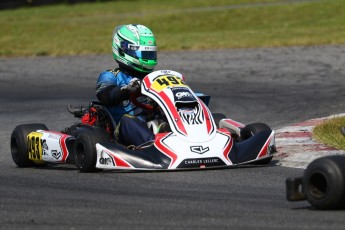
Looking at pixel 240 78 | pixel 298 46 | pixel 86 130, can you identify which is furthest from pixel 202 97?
pixel 298 46

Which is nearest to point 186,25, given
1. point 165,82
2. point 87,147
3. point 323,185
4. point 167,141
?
point 165,82

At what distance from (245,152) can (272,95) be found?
19.1ft

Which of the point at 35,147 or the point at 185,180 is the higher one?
the point at 185,180

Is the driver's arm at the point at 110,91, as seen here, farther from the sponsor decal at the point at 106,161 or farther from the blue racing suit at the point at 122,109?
the sponsor decal at the point at 106,161

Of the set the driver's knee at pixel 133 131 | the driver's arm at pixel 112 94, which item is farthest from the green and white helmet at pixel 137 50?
the driver's knee at pixel 133 131

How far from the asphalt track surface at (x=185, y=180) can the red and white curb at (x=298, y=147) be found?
29 centimetres

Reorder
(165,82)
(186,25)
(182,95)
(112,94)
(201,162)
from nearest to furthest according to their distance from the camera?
(201,162) < (182,95) < (165,82) < (112,94) < (186,25)

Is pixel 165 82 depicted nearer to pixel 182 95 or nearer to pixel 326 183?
pixel 182 95

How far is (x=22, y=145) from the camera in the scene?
920 cm

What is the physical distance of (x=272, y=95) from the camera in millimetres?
13984

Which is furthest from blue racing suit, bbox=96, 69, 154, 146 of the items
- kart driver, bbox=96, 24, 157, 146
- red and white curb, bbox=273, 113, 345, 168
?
red and white curb, bbox=273, 113, 345, 168

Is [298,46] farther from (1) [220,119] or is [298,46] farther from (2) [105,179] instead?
(2) [105,179]

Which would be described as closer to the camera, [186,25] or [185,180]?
[185,180]

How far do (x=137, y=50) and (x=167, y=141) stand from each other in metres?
1.33
